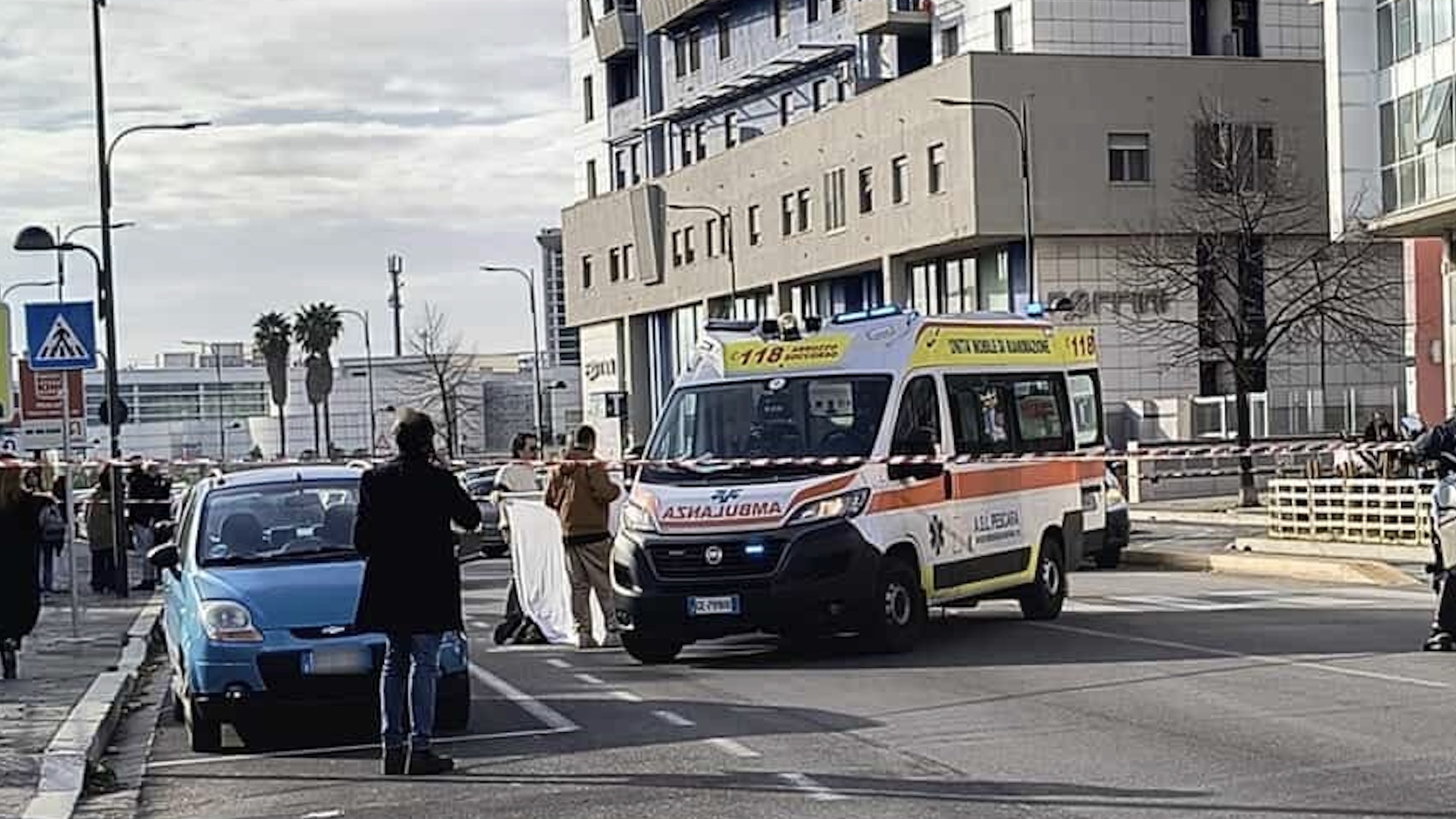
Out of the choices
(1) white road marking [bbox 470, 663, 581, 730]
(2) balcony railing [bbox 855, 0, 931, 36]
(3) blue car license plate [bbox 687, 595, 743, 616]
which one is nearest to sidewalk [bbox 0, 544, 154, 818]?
(1) white road marking [bbox 470, 663, 581, 730]

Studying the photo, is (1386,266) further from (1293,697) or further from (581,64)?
(1293,697)

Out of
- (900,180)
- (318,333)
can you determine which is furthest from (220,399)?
(900,180)

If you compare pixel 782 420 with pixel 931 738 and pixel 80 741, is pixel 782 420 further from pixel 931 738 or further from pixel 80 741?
pixel 80 741

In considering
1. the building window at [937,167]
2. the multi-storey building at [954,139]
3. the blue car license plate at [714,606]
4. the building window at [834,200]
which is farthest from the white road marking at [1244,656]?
the building window at [834,200]

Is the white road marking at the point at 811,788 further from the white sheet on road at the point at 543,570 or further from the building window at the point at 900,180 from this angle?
the building window at the point at 900,180

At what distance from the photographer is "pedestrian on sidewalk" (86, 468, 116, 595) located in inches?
1174

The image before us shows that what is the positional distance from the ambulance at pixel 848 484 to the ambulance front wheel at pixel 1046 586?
21 millimetres

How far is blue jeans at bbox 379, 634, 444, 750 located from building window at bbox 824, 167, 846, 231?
51.8m

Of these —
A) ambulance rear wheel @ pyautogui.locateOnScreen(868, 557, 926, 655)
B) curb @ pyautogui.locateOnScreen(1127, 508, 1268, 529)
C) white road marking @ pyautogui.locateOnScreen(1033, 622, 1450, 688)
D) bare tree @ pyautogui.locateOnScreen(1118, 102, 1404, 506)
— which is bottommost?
curb @ pyautogui.locateOnScreen(1127, 508, 1268, 529)

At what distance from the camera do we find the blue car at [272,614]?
1225cm

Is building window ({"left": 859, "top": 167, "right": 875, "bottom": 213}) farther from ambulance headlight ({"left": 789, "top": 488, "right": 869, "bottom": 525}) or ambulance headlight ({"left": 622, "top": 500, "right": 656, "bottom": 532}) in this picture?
ambulance headlight ({"left": 789, "top": 488, "right": 869, "bottom": 525})

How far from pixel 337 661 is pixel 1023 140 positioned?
132 feet

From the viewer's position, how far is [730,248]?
2768 inches

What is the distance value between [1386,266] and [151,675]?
152 feet
